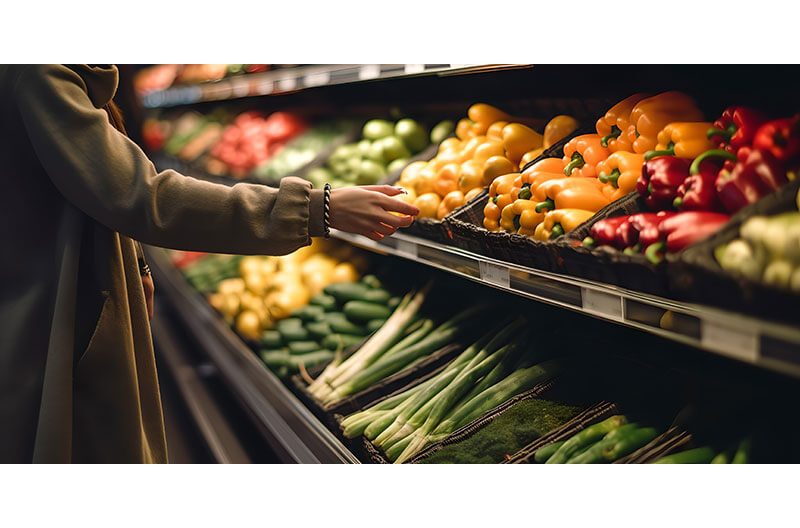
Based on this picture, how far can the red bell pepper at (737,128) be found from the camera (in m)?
1.14

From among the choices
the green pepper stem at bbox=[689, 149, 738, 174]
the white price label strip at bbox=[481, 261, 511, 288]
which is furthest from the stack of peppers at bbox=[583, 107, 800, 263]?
the white price label strip at bbox=[481, 261, 511, 288]

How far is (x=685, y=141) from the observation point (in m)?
1.26

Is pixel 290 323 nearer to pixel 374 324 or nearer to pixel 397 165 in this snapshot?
pixel 374 324

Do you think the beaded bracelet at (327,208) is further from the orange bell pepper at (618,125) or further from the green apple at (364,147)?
the green apple at (364,147)

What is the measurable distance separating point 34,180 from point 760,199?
1342 mm

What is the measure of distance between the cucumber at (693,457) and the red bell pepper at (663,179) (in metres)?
0.49

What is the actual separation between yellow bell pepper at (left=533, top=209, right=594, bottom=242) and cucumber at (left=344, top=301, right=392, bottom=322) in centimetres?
105

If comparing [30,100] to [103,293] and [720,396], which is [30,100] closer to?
[103,293]

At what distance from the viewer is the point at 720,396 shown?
52.5 inches

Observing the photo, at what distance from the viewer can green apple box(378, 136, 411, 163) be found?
257cm

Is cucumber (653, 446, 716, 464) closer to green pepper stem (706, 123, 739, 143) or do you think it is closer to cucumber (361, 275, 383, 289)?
green pepper stem (706, 123, 739, 143)

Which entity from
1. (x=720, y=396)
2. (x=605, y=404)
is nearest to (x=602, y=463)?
(x=605, y=404)

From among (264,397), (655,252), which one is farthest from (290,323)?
(655,252)

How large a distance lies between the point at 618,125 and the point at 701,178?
450mm
